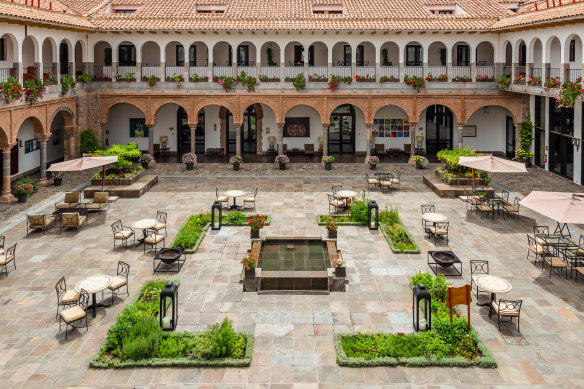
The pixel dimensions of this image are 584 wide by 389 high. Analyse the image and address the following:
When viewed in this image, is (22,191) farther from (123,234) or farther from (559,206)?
(559,206)

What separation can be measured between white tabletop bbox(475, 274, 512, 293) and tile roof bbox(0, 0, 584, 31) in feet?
66.3

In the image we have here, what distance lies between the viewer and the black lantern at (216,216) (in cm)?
2034

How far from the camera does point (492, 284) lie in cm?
1376

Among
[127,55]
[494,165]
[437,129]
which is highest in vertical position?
[127,55]

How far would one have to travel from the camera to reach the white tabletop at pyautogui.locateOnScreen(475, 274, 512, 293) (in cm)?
1349

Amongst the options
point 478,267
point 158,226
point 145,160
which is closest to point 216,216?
point 158,226

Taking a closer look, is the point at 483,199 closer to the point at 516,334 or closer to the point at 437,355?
the point at 516,334

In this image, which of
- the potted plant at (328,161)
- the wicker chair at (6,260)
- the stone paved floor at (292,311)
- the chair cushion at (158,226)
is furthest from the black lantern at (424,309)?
the potted plant at (328,161)

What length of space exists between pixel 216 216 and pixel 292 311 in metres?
8.19

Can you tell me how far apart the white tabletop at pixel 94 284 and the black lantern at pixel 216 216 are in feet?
21.9

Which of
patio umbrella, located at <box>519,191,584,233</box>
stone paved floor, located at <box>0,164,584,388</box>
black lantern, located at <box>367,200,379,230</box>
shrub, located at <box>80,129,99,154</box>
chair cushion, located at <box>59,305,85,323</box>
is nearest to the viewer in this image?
stone paved floor, located at <box>0,164,584,388</box>

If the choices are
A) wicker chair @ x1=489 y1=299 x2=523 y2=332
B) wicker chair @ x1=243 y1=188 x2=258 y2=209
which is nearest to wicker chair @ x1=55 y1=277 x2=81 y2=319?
wicker chair @ x1=489 y1=299 x2=523 y2=332

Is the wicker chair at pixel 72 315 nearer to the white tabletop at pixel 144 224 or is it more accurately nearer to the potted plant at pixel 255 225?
the white tabletop at pixel 144 224

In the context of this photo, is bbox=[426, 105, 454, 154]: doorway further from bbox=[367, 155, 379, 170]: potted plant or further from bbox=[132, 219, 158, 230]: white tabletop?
bbox=[132, 219, 158, 230]: white tabletop
